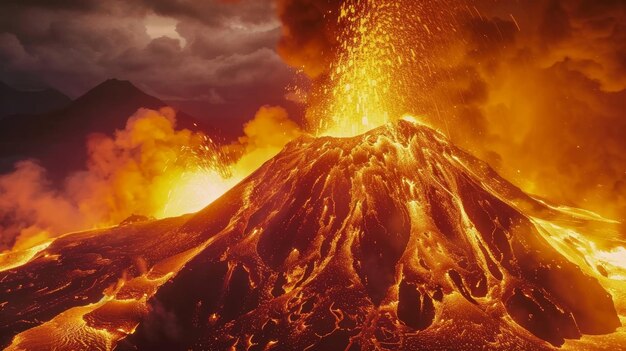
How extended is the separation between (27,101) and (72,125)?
19967 mm

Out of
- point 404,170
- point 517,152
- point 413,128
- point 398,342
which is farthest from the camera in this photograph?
point 517,152

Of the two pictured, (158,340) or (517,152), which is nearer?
(158,340)

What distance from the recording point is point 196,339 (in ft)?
47.6

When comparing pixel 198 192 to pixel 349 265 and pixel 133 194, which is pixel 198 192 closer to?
pixel 133 194

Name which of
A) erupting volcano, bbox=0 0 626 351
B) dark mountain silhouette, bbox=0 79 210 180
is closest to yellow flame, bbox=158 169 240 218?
erupting volcano, bbox=0 0 626 351

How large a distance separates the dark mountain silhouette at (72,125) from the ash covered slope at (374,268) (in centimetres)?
6804

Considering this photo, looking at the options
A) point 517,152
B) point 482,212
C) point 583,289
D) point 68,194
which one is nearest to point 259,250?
point 482,212

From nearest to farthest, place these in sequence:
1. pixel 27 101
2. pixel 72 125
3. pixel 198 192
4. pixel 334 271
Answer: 1. pixel 334 271
2. pixel 198 192
3. pixel 72 125
4. pixel 27 101

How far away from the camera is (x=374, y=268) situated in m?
16.8

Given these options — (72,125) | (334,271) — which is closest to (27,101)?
(72,125)

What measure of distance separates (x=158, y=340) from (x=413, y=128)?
1499 cm

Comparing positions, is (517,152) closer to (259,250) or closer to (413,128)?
(413,128)

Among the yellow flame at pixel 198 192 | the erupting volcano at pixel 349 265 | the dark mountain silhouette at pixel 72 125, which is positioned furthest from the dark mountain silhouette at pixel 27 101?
the erupting volcano at pixel 349 265

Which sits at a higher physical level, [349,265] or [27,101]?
[27,101]
